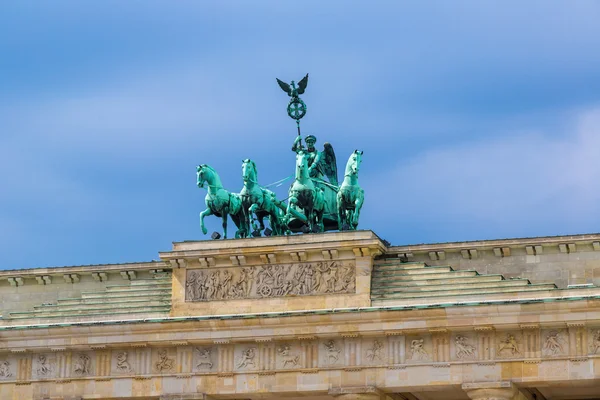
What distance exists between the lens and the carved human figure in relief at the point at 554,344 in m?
41.2

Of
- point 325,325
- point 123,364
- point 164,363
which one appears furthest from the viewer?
point 123,364

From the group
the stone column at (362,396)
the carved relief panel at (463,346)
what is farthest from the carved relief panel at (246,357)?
the carved relief panel at (463,346)

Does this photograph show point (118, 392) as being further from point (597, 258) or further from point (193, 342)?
point (597, 258)

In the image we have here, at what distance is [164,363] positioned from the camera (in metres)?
44.3

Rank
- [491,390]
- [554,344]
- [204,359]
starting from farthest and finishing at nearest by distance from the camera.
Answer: [204,359]
[491,390]
[554,344]

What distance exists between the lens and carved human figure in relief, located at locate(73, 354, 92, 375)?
147ft

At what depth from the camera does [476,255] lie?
43.5 meters

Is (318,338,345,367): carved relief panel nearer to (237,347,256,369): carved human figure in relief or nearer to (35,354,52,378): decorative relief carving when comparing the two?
(237,347,256,369): carved human figure in relief

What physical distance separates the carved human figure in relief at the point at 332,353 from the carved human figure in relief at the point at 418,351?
1.97m

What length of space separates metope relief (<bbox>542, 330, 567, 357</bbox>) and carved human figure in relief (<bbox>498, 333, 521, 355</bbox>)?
70 centimetres

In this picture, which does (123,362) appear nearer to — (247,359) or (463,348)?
(247,359)

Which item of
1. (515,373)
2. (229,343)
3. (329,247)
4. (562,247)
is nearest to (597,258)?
(562,247)

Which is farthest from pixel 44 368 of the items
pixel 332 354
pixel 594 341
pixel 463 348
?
pixel 594 341

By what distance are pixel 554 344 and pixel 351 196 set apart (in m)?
6.92
